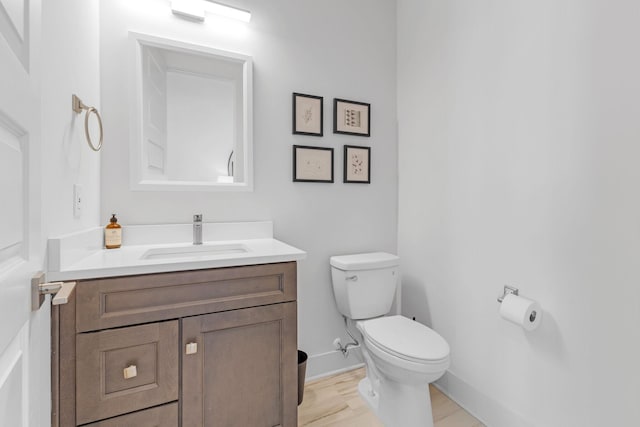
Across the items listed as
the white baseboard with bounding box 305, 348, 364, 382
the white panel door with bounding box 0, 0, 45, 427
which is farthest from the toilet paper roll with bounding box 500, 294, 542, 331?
the white panel door with bounding box 0, 0, 45, 427

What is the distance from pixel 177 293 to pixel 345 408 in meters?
1.14

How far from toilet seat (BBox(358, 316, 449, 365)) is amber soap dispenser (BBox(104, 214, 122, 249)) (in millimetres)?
1249

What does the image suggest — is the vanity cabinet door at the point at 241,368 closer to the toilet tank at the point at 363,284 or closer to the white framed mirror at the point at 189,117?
the toilet tank at the point at 363,284

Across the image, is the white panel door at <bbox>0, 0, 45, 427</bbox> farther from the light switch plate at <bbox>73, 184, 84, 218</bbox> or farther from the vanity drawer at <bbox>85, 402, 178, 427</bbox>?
the light switch plate at <bbox>73, 184, 84, 218</bbox>

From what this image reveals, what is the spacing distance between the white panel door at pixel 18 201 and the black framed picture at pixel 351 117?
1523 mm

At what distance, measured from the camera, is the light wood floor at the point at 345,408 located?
1561mm

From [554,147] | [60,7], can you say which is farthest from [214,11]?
[554,147]

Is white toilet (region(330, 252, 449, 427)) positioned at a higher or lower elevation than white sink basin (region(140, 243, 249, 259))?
lower

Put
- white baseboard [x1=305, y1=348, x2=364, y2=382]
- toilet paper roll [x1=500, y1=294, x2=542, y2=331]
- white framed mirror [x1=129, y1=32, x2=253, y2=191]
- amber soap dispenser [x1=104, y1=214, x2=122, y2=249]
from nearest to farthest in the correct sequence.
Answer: toilet paper roll [x1=500, y1=294, x2=542, y2=331], amber soap dispenser [x1=104, y1=214, x2=122, y2=249], white framed mirror [x1=129, y1=32, x2=253, y2=191], white baseboard [x1=305, y1=348, x2=364, y2=382]

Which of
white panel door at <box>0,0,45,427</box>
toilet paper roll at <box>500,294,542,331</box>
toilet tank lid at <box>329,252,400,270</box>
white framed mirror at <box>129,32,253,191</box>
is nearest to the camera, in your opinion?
white panel door at <box>0,0,45,427</box>

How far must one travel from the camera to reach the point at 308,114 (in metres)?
1.88

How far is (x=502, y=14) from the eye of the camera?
58.4 inches

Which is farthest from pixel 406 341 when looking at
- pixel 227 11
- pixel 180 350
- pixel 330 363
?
pixel 227 11

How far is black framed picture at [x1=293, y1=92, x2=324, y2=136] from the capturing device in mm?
1847
